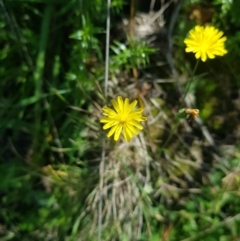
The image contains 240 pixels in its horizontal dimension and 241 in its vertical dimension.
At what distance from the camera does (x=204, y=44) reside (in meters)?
1.24

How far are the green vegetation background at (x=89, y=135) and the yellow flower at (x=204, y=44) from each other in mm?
225

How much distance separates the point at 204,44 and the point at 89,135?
1.66 feet

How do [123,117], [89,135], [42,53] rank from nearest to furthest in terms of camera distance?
[123,117]
[42,53]
[89,135]

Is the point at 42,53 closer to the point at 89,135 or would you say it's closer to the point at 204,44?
the point at 89,135

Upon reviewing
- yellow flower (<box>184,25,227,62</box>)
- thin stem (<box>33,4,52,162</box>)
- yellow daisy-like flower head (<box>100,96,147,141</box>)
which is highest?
thin stem (<box>33,4,52,162</box>)

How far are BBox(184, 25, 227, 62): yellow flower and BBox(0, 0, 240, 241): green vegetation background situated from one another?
0.74 feet

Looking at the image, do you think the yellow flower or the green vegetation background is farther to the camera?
the green vegetation background

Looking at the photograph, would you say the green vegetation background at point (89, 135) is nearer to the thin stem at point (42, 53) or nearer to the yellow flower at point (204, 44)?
the thin stem at point (42, 53)

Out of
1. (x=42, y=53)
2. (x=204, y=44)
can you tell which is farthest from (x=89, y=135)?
(x=204, y=44)

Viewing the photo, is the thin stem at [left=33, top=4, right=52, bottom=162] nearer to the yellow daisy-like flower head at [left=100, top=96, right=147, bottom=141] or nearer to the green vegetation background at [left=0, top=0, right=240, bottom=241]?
the green vegetation background at [left=0, top=0, right=240, bottom=241]

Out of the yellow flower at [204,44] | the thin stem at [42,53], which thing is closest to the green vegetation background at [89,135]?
the thin stem at [42,53]

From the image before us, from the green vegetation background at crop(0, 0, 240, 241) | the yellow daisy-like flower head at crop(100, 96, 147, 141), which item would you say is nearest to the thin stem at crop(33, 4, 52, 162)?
the green vegetation background at crop(0, 0, 240, 241)

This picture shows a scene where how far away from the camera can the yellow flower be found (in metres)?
1.24

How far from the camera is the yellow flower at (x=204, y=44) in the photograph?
124cm
